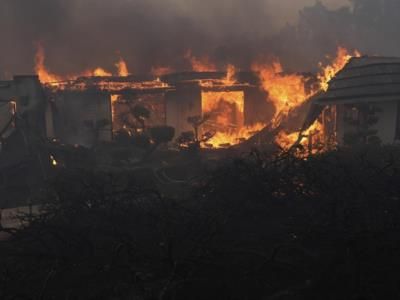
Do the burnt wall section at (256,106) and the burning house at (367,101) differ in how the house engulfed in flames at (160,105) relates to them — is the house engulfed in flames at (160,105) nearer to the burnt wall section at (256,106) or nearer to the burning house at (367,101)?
the burnt wall section at (256,106)

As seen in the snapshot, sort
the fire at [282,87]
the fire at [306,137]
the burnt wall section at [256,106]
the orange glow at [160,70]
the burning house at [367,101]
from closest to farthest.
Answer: the burning house at [367,101] → the fire at [306,137] → the fire at [282,87] → the burnt wall section at [256,106] → the orange glow at [160,70]

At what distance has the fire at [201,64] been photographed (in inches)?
1960

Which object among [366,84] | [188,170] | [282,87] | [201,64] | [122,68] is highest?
[201,64]

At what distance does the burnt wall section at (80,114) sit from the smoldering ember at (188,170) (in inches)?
3.9

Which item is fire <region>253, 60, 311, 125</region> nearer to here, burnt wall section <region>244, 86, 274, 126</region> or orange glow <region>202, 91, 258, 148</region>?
burnt wall section <region>244, 86, 274, 126</region>

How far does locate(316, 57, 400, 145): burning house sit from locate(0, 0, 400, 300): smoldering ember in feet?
0.24

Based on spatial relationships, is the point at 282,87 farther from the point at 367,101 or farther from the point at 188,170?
the point at 188,170

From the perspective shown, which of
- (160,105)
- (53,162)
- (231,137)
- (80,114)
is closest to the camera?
(53,162)

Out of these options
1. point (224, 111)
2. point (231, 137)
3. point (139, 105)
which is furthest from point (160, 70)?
point (231, 137)

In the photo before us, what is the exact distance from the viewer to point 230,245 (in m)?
7.23

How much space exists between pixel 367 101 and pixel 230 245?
16.1 meters

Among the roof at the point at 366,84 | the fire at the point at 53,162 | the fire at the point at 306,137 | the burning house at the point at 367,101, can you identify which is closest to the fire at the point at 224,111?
the fire at the point at 306,137

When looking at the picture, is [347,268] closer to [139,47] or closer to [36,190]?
[36,190]

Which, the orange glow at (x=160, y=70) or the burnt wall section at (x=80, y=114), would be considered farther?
the orange glow at (x=160, y=70)
